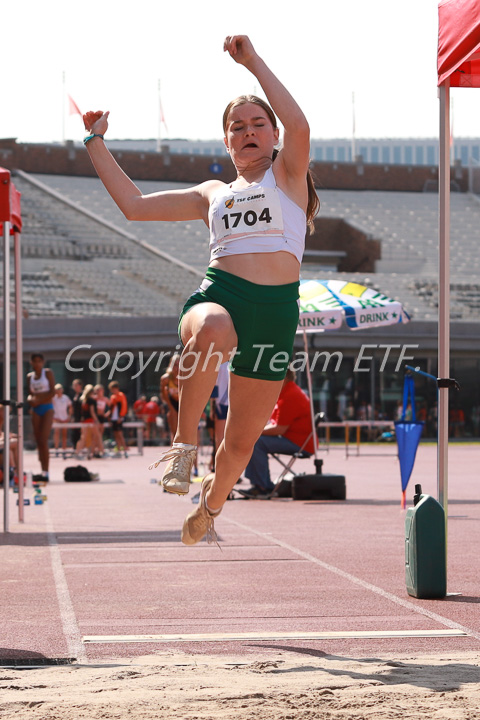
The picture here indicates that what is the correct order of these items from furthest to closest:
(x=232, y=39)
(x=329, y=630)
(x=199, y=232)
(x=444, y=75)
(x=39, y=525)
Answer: (x=199, y=232)
(x=39, y=525)
(x=444, y=75)
(x=329, y=630)
(x=232, y=39)

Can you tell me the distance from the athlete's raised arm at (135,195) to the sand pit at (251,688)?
1.96 meters

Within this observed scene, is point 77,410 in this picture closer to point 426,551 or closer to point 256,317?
point 426,551

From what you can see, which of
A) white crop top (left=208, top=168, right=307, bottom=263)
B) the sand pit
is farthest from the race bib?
the sand pit

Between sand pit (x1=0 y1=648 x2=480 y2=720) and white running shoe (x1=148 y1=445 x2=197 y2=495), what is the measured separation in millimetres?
675

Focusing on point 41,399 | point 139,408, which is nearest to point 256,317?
point 41,399

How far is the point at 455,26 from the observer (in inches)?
252

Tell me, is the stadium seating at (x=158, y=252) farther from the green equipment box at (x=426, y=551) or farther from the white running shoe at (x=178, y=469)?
the white running shoe at (x=178, y=469)

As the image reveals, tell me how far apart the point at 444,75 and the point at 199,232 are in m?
46.9

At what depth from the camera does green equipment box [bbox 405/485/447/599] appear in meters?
6.15

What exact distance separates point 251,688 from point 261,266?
1.72 metres

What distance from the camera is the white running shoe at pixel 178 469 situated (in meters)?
4.51

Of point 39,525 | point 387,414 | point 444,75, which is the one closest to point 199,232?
point 387,414

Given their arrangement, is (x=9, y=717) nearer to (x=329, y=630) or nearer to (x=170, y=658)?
(x=170, y=658)

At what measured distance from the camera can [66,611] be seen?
19.1 feet
